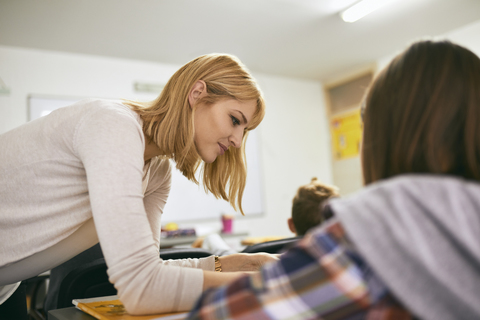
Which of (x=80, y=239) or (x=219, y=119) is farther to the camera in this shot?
(x=219, y=119)

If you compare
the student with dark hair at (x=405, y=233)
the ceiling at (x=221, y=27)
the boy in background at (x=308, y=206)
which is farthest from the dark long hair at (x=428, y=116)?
the ceiling at (x=221, y=27)

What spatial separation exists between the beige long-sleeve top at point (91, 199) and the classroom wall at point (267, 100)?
10.5 feet

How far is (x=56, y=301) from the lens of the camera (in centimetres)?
98

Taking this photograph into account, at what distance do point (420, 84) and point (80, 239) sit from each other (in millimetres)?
804

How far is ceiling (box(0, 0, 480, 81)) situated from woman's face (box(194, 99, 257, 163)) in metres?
2.30

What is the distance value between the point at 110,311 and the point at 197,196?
366 cm

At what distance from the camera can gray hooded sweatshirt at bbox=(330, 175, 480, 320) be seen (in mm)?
353

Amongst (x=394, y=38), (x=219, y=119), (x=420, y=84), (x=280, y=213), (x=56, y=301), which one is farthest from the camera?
(x=280, y=213)

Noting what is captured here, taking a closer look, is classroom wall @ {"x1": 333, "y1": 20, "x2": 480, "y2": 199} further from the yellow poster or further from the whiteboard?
the whiteboard

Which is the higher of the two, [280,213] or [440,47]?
[440,47]

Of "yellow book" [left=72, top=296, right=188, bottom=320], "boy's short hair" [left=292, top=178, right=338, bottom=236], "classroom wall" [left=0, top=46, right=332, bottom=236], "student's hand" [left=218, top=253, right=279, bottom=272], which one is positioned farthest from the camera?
"classroom wall" [left=0, top=46, right=332, bottom=236]

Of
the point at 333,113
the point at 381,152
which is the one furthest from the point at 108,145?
the point at 333,113

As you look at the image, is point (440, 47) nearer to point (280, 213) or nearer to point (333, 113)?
point (280, 213)

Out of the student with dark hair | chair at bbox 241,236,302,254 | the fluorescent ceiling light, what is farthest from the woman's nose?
the fluorescent ceiling light
